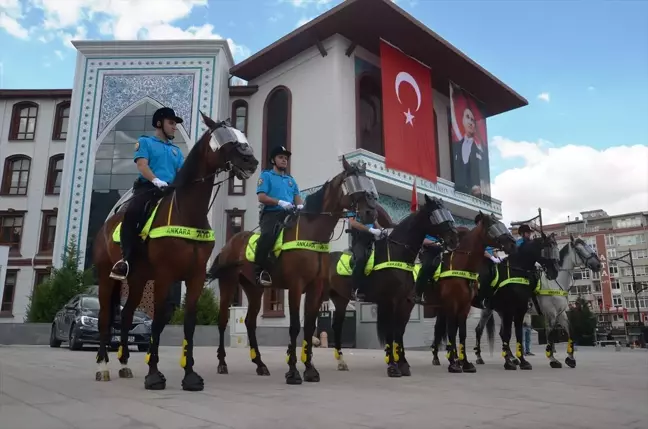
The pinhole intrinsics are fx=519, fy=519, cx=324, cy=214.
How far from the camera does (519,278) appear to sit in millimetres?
9812

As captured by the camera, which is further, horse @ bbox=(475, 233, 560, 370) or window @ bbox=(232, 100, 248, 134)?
window @ bbox=(232, 100, 248, 134)

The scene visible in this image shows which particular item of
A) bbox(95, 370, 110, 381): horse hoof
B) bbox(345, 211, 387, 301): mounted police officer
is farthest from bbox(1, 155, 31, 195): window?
bbox(95, 370, 110, 381): horse hoof

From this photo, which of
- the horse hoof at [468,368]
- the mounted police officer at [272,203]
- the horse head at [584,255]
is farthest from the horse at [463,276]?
the mounted police officer at [272,203]

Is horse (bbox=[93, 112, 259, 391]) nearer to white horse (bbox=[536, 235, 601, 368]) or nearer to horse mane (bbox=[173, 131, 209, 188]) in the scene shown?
horse mane (bbox=[173, 131, 209, 188])

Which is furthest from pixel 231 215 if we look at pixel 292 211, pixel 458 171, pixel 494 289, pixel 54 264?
pixel 292 211

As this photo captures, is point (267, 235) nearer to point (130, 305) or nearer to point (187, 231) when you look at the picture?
point (187, 231)

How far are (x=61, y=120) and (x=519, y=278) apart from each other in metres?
28.1

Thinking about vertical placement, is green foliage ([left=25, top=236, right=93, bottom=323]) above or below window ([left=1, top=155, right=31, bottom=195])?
below

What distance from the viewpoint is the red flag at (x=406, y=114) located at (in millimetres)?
23828

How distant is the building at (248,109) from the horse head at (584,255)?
12.0 m

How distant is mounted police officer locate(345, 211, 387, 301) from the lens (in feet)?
25.9

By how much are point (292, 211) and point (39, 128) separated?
2823 cm

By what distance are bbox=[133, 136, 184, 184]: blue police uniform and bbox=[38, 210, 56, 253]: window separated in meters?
25.5

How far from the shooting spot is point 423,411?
4121 mm
